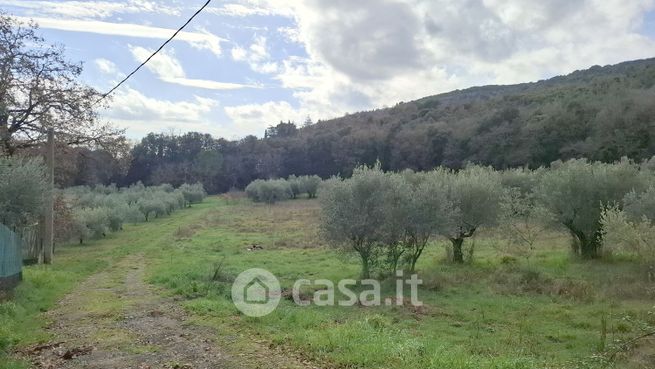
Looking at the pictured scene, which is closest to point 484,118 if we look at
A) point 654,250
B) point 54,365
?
point 654,250

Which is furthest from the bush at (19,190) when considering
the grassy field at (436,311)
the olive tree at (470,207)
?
the olive tree at (470,207)

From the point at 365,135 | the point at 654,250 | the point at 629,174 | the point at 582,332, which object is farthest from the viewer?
the point at 365,135

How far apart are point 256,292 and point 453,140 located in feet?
258

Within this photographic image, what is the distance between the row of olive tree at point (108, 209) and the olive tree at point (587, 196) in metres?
26.1

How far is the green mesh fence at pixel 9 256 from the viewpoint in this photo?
48.3ft

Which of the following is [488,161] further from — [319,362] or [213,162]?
[319,362]

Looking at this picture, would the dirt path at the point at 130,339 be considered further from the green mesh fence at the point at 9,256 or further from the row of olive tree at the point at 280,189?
the row of olive tree at the point at 280,189

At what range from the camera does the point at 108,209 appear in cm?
4675

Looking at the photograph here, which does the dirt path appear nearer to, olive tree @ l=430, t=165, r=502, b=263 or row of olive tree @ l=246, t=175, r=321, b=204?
olive tree @ l=430, t=165, r=502, b=263

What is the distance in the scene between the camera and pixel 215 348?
9.76 meters

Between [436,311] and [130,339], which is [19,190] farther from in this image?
[436,311]

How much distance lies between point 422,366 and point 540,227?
867 inches

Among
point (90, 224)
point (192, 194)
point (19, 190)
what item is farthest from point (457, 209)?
point (192, 194)

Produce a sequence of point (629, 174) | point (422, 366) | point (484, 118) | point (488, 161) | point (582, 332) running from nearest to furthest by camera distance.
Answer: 1. point (422, 366)
2. point (582, 332)
3. point (629, 174)
4. point (488, 161)
5. point (484, 118)
